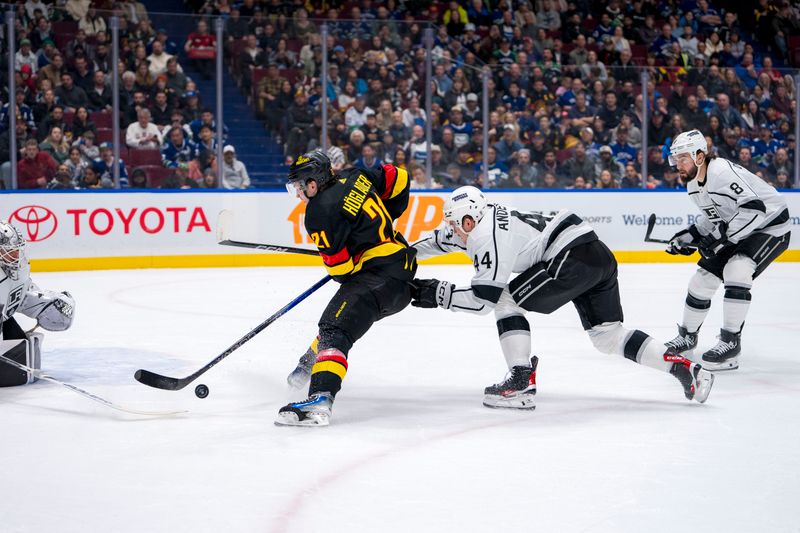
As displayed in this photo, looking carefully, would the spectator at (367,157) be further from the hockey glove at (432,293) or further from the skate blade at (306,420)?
the skate blade at (306,420)

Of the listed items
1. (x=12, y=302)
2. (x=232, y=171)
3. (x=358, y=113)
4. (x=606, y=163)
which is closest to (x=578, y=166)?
(x=606, y=163)

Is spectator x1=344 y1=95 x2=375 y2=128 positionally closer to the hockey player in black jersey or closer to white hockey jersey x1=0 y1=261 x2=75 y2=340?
white hockey jersey x1=0 y1=261 x2=75 y2=340

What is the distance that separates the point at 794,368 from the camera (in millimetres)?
4926

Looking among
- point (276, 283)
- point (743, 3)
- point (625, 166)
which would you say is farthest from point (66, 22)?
point (743, 3)

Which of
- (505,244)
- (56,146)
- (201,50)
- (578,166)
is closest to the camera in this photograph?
(505,244)

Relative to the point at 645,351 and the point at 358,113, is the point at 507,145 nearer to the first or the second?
the point at 358,113

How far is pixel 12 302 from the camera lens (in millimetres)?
4332

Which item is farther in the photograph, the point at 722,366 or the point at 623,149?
the point at 623,149

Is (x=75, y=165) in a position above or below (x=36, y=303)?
above

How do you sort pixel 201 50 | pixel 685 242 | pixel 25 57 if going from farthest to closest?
pixel 201 50, pixel 25 57, pixel 685 242

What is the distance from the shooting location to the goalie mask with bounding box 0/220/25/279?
421 centimetres

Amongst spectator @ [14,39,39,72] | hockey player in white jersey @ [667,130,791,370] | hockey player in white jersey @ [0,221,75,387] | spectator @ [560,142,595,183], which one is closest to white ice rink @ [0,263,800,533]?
hockey player in white jersey @ [0,221,75,387]

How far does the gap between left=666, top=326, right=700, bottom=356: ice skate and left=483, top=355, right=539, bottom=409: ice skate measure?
138 centimetres

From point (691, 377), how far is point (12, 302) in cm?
275
